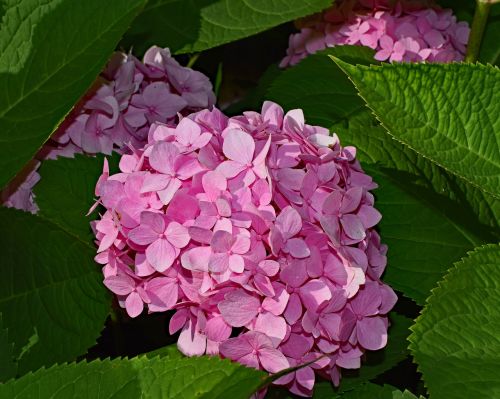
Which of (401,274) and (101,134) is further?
(101,134)

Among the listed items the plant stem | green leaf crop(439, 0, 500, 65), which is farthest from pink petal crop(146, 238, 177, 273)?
green leaf crop(439, 0, 500, 65)

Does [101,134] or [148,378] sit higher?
[148,378]

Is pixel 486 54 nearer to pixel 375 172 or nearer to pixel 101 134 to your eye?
pixel 375 172

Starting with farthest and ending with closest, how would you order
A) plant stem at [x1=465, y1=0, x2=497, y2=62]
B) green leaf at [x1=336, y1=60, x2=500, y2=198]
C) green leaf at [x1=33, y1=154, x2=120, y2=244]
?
plant stem at [x1=465, y1=0, x2=497, y2=62] → green leaf at [x1=33, y1=154, x2=120, y2=244] → green leaf at [x1=336, y1=60, x2=500, y2=198]

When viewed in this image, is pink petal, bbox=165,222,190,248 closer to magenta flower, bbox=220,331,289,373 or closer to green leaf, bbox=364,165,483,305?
magenta flower, bbox=220,331,289,373

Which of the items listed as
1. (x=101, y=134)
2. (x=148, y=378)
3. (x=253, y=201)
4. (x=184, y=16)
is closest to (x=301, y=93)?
(x=184, y=16)

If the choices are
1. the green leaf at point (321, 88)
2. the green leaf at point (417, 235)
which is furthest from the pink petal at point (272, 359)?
the green leaf at point (321, 88)

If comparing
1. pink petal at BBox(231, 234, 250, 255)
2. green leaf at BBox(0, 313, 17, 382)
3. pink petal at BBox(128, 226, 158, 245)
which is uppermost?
pink petal at BBox(231, 234, 250, 255)
